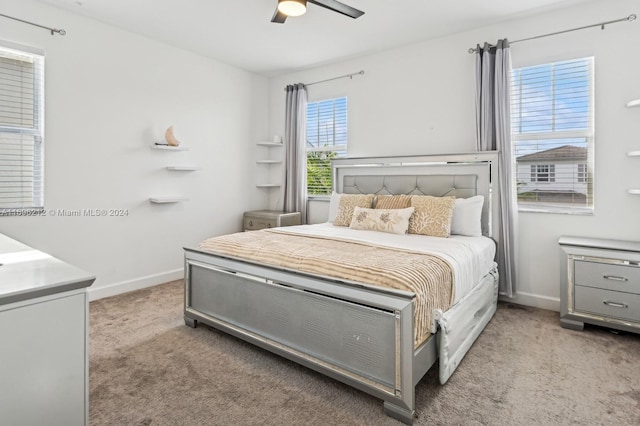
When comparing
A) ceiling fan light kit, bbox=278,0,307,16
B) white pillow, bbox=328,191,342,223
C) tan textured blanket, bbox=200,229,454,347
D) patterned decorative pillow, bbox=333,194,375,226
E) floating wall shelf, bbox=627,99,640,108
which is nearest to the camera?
tan textured blanket, bbox=200,229,454,347

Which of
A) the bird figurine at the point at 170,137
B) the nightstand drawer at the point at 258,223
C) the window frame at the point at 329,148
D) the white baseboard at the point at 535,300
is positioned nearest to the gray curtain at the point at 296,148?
the window frame at the point at 329,148

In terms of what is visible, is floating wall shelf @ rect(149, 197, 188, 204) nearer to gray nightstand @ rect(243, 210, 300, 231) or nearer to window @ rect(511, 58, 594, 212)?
gray nightstand @ rect(243, 210, 300, 231)

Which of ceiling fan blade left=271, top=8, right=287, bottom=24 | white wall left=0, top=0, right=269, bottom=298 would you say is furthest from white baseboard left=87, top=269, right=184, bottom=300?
ceiling fan blade left=271, top=8, right=287, bottom=24

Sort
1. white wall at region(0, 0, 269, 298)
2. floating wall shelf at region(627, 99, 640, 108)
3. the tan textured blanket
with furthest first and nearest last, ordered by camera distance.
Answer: white wall at region(0, 0, 269, 298) < floating wall shelf at region(627, 99, 640, 108) < the tan textured blanket

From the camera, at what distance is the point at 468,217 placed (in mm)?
3363

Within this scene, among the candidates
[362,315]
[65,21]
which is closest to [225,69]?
[65,21]

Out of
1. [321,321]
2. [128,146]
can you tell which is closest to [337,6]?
[321,321]

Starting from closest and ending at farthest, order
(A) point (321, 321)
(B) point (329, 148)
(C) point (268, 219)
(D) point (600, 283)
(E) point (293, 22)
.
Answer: (A) point (321, 321)
(D) point (600, 283)
(E) point (293, 22)
(C) point (268, 219)
(B) point (329, 148)

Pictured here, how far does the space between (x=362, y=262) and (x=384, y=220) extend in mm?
1286

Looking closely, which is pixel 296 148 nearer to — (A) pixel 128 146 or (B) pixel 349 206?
(B) pixel 349 206

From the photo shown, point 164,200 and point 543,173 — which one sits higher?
point 543,173

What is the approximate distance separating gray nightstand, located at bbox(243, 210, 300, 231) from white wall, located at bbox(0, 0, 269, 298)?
0.20 meters

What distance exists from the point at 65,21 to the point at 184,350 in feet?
10.3

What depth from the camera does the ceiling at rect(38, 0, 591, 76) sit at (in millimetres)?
3205
